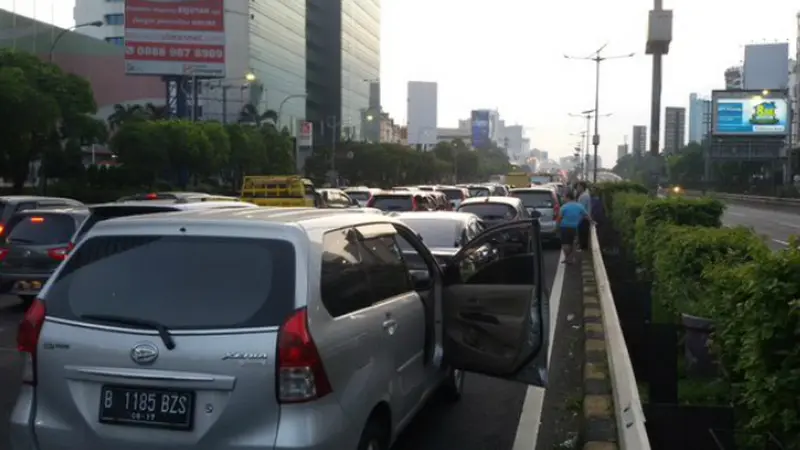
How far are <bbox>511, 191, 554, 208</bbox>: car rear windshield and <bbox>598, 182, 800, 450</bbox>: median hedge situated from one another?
16454 mm

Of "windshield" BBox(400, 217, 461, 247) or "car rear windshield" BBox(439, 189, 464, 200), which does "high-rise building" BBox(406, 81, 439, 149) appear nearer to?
"car rear windshield" BBox(439, 189, 464, 200)

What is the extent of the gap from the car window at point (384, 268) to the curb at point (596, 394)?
1.70 m

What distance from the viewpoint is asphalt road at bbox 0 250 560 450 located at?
662 cm

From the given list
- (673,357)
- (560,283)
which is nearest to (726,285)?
(673,357)

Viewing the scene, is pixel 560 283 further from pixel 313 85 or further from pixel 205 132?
pixel 313 85

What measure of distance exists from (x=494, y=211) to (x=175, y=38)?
45.0 m

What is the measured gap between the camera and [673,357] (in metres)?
6.49

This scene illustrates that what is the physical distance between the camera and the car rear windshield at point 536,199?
2572 cm

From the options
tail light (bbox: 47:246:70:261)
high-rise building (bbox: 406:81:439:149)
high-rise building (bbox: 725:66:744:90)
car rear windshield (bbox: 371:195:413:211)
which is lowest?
tail light (bbox: 47:246:70:261)

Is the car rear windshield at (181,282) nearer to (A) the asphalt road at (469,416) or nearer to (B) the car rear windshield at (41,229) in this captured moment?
(A) the asphalt road at (469,416)

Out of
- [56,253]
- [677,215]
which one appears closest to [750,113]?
[677,215]

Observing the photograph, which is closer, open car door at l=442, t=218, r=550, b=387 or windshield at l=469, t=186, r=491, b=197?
open car door at l=442, t=218, r=550, b=387

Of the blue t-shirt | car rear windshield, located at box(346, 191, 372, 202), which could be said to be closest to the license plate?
the blue t-shirt

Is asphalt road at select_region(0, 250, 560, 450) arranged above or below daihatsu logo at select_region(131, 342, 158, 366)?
below
